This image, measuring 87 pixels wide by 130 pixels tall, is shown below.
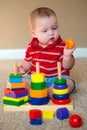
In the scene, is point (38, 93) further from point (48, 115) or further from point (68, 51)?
point (68, 51)

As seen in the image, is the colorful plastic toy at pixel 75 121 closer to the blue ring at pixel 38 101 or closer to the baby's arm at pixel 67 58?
the blue ring at pixel 38 101

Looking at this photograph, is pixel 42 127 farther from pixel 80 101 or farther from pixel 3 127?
pixel 80 101

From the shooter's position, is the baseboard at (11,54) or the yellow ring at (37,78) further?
the baseboard at (11,54)

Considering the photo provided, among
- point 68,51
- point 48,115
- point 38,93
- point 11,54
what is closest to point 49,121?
point 48,115

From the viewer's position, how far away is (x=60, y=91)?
101cm

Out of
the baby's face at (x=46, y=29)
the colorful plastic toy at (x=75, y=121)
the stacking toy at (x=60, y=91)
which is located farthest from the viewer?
the baby's face at (x=46, y=29)

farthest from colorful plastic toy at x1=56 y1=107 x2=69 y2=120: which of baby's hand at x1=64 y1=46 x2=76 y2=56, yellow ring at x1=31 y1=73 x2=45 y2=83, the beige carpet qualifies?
baby's hand at x1=64 y1=46 x2=76 y2=56

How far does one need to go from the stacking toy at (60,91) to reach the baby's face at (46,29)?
0.18 m

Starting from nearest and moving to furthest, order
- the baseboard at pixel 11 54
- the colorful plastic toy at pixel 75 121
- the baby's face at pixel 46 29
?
the colorful plastic toy at pixel 75 121 → the baby's face at pixel 46 29 → the baseboard at pixel 11 54

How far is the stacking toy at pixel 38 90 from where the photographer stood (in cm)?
102

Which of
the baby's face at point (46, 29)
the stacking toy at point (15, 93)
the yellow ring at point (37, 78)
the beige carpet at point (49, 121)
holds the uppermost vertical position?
the baby's face at point (46, 29)

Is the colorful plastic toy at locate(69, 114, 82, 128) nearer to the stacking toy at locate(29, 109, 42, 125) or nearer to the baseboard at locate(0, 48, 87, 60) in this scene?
the stacking toy at locate(29, 109, 42, 125)

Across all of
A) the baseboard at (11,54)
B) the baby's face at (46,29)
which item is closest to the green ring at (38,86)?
the baby's face at (46,29)

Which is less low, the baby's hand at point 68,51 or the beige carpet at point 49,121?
the baby's hand at point 68,51
